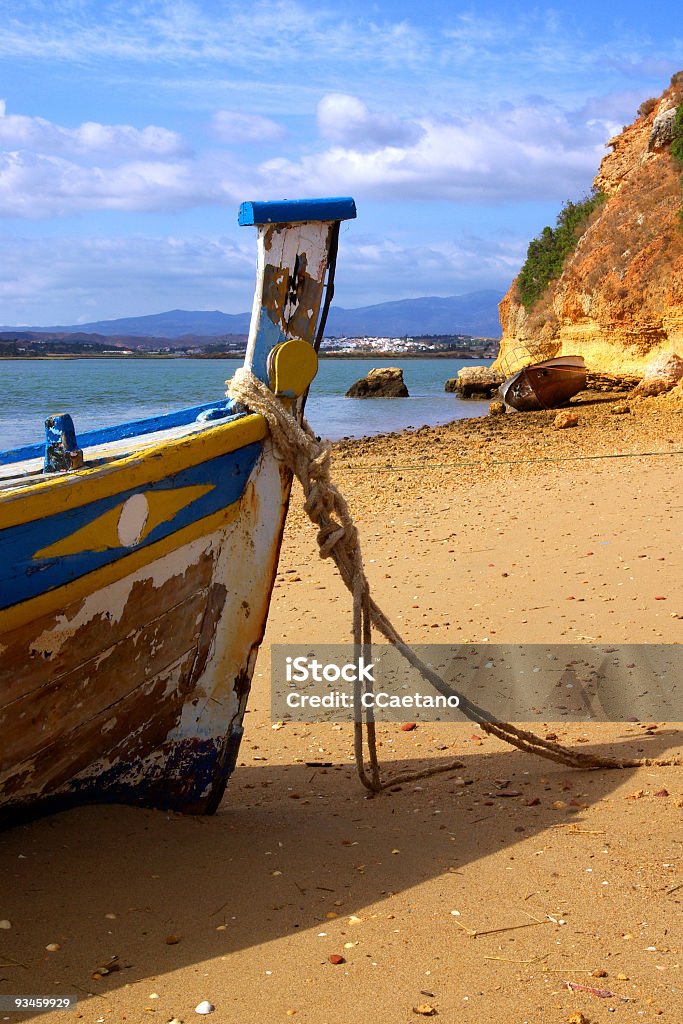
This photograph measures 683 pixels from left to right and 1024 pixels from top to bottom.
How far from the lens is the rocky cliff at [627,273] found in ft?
72.8

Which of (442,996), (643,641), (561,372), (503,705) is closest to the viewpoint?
(442,996)

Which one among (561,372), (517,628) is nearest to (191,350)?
(561,372)

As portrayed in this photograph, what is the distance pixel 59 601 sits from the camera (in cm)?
267

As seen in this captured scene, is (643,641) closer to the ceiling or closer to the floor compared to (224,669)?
closer to the floor

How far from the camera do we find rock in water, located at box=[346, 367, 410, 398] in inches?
1515

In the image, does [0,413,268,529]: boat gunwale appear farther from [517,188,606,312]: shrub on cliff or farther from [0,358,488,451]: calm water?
[517,188,606,312]: shrub on cliff

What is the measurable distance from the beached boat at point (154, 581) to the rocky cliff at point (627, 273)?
19.1 metres

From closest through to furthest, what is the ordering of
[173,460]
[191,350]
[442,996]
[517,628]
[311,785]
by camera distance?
[442,996], [173,460], [311,785], [517,628], [191,350]

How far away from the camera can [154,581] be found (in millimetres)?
2980

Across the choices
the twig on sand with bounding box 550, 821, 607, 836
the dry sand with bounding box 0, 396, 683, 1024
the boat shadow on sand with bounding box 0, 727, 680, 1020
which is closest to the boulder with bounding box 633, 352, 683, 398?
the dry sand with bounding box 0, 396, 683, 1024

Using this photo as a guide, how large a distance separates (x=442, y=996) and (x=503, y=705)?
2335 mm

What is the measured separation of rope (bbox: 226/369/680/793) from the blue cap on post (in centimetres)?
52

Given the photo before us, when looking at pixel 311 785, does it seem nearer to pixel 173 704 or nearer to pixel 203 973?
pixel 173 704

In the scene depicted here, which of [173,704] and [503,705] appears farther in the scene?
[503,705]
